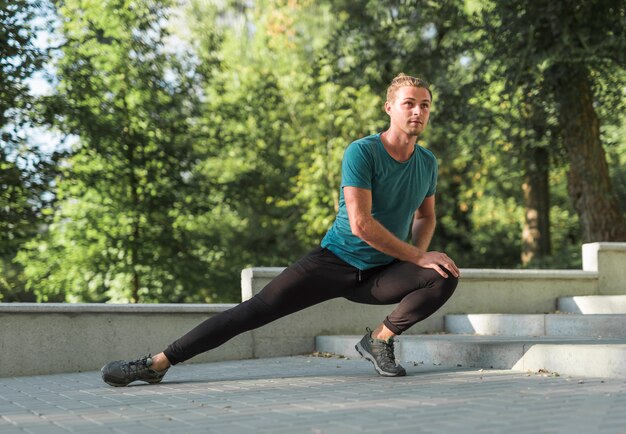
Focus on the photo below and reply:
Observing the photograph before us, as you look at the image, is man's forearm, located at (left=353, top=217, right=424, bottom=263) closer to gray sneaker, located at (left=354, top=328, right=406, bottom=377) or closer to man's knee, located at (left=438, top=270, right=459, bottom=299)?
man's knee, located at (left=438, top=270, right=459, bottom=299)

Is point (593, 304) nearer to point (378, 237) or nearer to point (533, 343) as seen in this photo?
point (533, 343)

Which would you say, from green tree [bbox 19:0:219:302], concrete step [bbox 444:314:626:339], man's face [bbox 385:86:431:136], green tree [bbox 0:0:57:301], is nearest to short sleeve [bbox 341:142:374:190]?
man's face [bbox 385:86:431:136]

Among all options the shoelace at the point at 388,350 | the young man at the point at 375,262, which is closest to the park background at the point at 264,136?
the young man at the point at 375,262

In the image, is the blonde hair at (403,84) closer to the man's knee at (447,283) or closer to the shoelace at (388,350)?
the man's knee at (447,283)

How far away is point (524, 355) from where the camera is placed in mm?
5902

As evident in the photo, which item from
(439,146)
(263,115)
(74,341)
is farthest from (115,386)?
(263,115)

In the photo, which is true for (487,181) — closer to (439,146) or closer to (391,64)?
(439,146)

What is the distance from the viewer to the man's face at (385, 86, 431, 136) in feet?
17.7

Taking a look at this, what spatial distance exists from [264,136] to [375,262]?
65.8 ft

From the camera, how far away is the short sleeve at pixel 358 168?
Result: 528 centimetres

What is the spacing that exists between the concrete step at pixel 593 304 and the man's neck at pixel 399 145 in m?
3.98

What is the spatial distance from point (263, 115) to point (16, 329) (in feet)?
56.4

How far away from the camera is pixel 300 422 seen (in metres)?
3.86

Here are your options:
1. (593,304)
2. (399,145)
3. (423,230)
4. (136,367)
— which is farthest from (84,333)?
(593,304)
